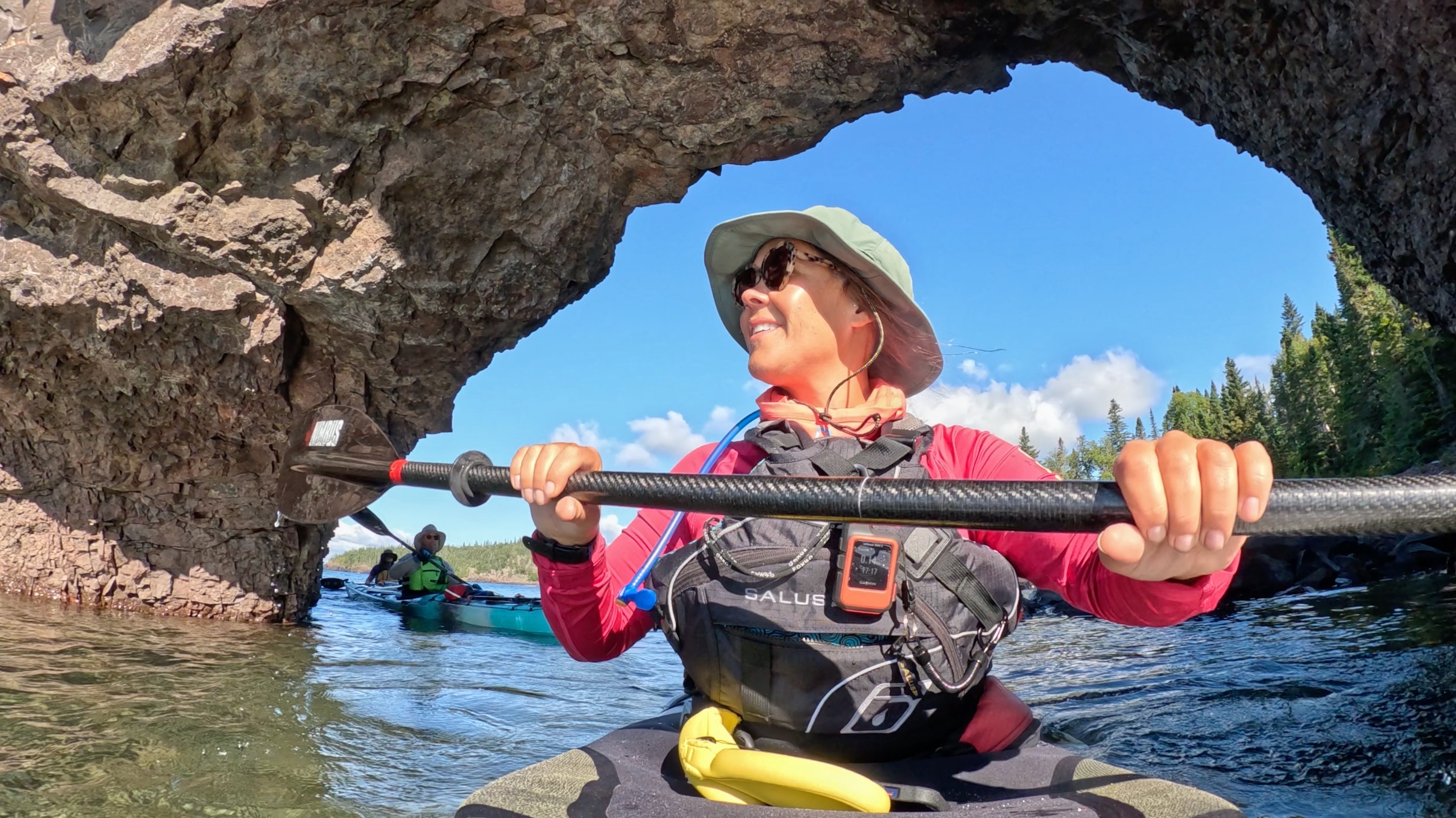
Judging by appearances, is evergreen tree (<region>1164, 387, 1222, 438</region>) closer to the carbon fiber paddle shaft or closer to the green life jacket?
the green life jacket

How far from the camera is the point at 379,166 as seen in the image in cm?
719

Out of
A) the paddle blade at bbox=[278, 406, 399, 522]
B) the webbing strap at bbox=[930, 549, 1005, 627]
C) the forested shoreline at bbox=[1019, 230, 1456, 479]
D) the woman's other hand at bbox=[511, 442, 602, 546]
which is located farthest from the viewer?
the forested shoreline at bbox=[1019, 230, 1456, 479]

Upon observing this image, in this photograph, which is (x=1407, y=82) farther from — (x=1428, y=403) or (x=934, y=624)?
(x=1428, y=403)

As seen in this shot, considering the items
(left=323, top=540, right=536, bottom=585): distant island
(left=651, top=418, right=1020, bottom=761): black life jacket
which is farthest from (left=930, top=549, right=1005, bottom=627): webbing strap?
(left=323, top=540, right=536, bottom=585): distant island

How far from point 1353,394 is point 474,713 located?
42.1 m

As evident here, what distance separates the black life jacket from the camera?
70.8 inches

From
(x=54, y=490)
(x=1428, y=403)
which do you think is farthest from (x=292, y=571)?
(x=1428, y=403)

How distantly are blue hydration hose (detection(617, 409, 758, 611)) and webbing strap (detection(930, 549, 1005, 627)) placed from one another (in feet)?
1.99

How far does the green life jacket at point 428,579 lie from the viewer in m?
12.8

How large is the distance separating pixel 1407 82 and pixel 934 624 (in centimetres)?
583

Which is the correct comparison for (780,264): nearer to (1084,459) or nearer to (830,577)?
(830,577)

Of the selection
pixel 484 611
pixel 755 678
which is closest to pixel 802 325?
pixel 755 678

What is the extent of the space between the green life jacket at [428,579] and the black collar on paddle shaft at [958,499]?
1156 cm

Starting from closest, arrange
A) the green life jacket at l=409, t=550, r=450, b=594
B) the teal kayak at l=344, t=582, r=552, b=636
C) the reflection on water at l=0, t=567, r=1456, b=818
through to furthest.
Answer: the reflection on water at l=0, t=567, r=1456, b=818
the teal kayak at l=344, t=582, r=552, b=636
the green life jacket at l=409, t=550, r=450, b=594
